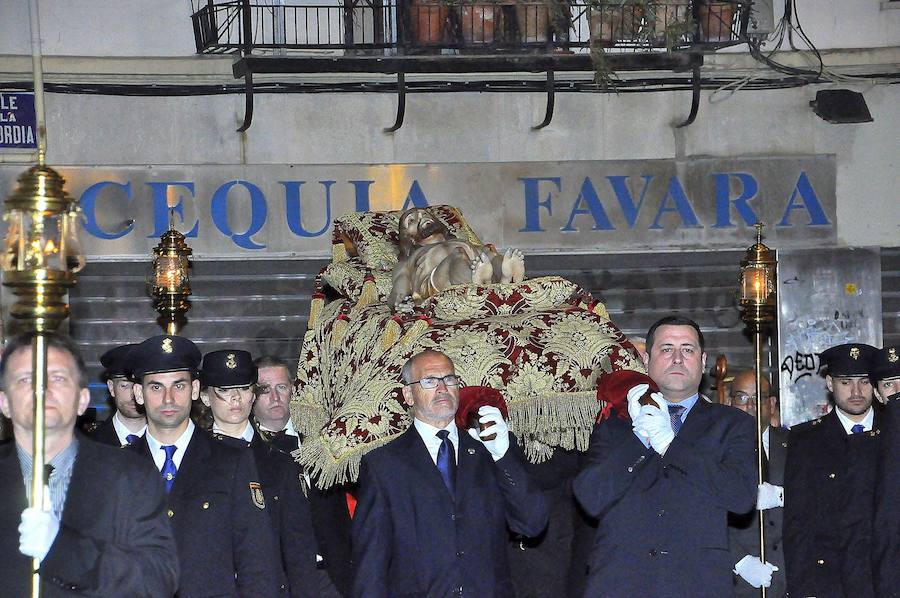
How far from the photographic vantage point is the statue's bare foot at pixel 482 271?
23.7ft

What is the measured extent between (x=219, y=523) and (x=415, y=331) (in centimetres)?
151

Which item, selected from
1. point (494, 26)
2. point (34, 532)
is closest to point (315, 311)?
point (494, 26)

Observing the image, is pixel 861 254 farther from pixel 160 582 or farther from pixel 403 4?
pixel 160 582

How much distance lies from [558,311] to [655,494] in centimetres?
137

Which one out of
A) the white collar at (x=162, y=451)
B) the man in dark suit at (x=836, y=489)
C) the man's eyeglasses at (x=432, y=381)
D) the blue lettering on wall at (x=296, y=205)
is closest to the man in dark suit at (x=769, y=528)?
the man in dark suit at (x=836, y=489)

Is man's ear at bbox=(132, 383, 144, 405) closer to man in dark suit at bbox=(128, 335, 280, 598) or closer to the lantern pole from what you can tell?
man in dark suit at bbox=(128, 335, 280, 598)

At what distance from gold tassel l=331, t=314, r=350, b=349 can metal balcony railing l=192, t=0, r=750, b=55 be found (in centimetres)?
398

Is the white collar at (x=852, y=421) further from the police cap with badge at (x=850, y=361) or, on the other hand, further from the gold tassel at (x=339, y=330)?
the gold tassel at (x=339, y=330)

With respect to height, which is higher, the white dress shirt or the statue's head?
the statue's head

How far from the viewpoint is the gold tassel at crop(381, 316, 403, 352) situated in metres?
6.94

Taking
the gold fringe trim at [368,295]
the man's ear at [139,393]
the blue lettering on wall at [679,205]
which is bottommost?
the man's ear at [139,393]

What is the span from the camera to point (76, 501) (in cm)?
420

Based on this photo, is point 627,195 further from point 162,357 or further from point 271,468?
point 162,357

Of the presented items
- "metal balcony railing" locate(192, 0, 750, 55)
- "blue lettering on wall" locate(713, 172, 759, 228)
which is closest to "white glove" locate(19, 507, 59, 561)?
"metal balcony railing" locate(192, 0, 750, 55)
